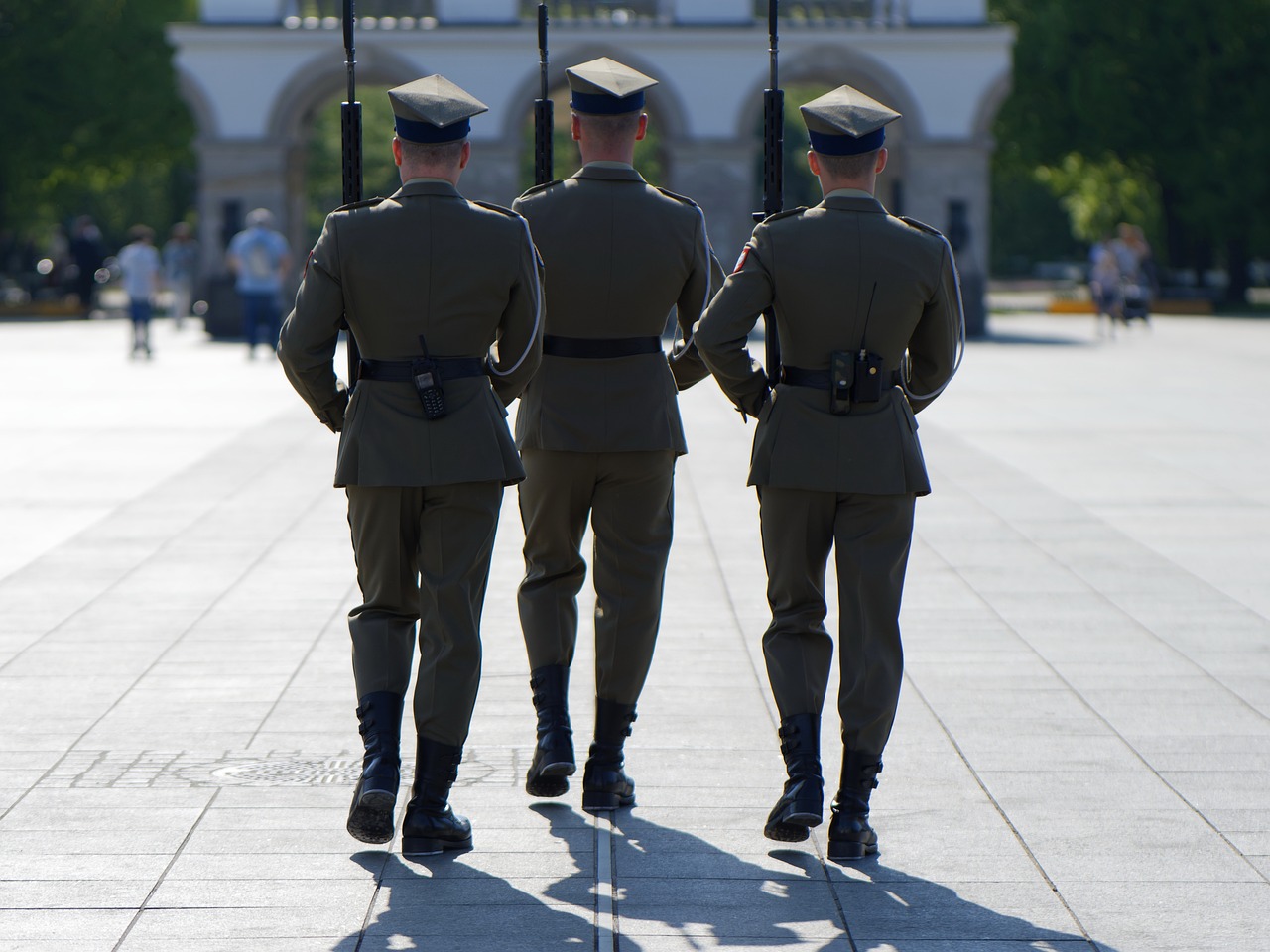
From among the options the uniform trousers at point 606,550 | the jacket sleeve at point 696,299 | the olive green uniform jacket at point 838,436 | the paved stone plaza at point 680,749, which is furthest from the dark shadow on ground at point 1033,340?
the olive green uniform jacket at point 838,436

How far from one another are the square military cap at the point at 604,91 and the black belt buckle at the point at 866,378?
896 mm

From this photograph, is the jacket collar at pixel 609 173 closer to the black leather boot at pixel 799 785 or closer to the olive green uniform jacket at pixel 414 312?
the olive green uniform jacket at pixel 414 312

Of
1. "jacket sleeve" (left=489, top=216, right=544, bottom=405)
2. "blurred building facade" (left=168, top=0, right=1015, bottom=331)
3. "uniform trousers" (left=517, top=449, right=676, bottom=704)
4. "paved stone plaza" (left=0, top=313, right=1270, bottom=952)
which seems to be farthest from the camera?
"blurred building facade" (left=168, top=0, right=1015, bottom=331)

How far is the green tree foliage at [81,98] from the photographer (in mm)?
39219

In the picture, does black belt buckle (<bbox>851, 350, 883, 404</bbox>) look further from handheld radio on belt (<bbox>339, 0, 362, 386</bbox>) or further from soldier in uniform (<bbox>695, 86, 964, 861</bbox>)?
handheld radio on belt (<bbox>339, 0, 362, 386</bbox>)

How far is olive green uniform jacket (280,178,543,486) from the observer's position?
4.75 meters

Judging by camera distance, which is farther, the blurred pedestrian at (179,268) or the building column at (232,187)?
the blurred pedestrian at (179,268)

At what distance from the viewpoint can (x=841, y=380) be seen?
4809 millimetres

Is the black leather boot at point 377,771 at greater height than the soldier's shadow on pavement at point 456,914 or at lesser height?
greater

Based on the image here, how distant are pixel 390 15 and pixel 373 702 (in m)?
29.2

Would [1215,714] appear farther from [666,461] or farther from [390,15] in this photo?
[390,15]

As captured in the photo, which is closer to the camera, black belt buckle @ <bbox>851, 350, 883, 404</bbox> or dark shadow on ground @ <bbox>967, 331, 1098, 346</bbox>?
black belt buckle @ <bbox>851, 350, 883, 404</bbox>

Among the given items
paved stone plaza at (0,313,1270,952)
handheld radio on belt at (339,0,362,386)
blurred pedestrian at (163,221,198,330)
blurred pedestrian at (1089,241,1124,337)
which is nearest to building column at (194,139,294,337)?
blurred pedestrian at (163,221,198,330)

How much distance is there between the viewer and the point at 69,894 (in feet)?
14.5
